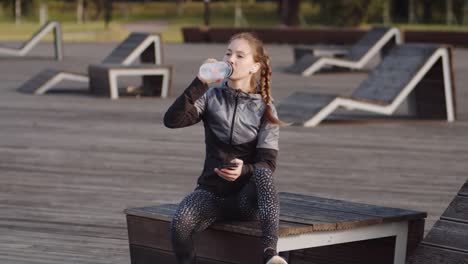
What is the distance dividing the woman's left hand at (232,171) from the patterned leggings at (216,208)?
0.12 meters

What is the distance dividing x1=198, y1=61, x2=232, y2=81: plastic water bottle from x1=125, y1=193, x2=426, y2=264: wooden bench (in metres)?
0.64

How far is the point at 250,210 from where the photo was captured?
5.09 m

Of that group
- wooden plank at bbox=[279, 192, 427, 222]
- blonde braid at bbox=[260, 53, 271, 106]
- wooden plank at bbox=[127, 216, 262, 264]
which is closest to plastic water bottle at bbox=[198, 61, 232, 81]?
blonde braid at bbox=[260, 53, 271, 106]

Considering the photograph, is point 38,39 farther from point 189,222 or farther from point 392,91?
point 189,222

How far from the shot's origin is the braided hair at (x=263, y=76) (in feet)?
16.8

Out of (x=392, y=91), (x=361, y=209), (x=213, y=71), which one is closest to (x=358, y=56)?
(x=392, y=91)

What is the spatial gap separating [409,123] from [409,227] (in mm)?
8451

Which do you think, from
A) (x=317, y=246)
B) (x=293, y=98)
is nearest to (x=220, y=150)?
(x=317, y=246)

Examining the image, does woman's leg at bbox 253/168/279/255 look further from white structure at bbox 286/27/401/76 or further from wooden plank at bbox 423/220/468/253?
white structure at bbox 286/27/401/76

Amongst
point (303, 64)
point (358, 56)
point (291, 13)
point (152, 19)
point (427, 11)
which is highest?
point (358, 56)

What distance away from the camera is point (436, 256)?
4.84 meters

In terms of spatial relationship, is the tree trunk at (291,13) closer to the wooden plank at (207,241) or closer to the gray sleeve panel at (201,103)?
the wooden plank at (207,241)

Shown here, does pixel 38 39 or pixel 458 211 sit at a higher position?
pixel 458 211

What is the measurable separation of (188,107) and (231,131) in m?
0.23
